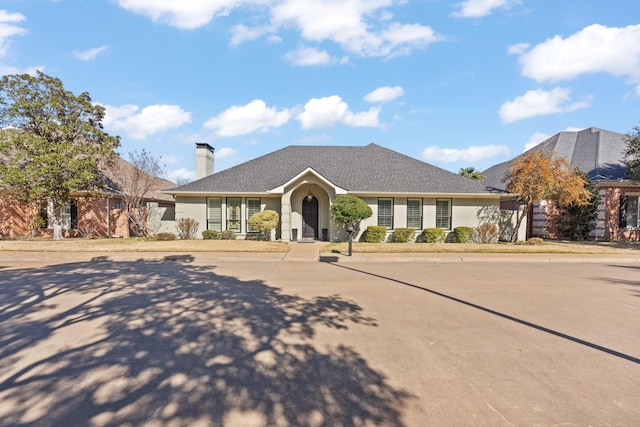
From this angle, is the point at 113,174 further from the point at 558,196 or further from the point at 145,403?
the point at 558,196

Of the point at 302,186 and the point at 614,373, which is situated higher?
the point at 302,186

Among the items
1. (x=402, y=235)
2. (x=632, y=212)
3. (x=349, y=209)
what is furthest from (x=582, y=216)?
(x=349, y=209)

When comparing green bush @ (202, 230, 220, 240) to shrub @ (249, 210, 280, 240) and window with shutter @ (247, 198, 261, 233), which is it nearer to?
window with shutter @ (247, 198, 261, 233)

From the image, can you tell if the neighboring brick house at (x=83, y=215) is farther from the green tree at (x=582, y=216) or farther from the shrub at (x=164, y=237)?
the green tree at (x=582, y=216)

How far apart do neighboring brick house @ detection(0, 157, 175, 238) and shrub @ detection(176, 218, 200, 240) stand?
0.74m

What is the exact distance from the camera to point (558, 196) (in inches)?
675

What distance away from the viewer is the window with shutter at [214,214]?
19000 mm

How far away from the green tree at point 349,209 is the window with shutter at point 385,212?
163cm

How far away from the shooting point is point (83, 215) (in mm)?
20453

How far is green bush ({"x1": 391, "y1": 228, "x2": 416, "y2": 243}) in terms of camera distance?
17938 millimetres

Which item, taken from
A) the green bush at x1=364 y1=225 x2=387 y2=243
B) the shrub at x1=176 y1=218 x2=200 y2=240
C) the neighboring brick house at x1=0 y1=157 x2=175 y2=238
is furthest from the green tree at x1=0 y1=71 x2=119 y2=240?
the green bush at x1=364 y1=225 x2=387 y2=243

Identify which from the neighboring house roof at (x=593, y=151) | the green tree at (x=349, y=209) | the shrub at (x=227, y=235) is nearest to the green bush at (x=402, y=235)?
the green tree at (x=349, y=209)

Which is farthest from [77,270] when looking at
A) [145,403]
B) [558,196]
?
[558,196]

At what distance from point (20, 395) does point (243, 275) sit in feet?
21.4
